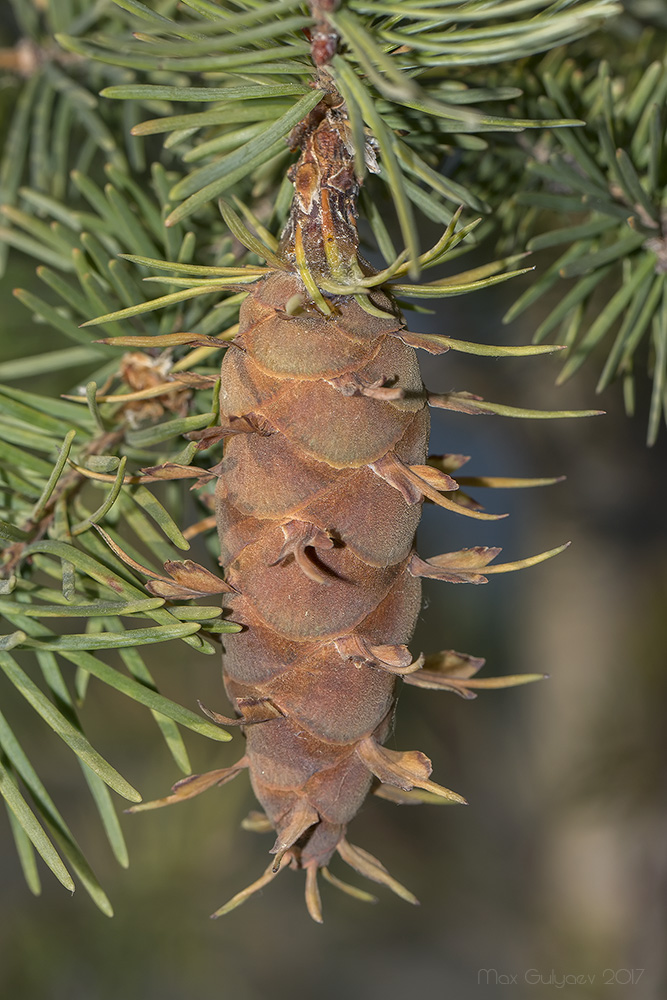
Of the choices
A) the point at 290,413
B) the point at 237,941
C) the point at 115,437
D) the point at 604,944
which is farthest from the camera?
the point at 237,941

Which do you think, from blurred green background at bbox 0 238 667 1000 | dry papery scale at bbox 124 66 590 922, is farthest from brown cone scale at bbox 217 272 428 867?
blurred green background at bbox 0 238 667 1000

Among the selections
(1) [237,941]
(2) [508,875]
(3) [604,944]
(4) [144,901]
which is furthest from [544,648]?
(1) [237,941]

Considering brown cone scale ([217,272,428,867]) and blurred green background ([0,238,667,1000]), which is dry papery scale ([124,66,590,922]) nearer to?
brown cone scale ([217,272,428,867])

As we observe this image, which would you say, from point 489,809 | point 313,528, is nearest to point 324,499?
point 313,528

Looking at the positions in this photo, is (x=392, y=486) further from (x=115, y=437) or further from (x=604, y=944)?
(x=604, y=944)

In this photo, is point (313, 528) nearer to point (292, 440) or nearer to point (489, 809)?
point (292, 440)

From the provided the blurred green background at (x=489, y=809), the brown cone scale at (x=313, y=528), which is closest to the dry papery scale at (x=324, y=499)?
the brown cone scale at (x=313, y=528)

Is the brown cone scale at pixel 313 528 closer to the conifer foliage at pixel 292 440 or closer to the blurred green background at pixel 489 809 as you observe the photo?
the conifer foliage at pixel 292 440
